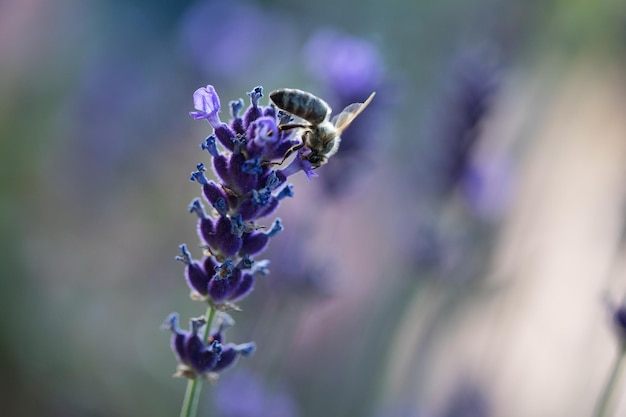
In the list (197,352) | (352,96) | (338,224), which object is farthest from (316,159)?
(338,224)

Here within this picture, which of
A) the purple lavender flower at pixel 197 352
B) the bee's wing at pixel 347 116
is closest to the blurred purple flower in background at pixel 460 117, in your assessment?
the bee's wing at pixel 347 116

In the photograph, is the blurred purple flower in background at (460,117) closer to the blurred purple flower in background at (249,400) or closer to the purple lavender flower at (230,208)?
the blurred purple flower in background at (249,400)

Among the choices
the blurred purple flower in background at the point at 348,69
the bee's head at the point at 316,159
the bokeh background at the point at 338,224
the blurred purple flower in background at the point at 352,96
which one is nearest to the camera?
the bee's head at the point at 316,159

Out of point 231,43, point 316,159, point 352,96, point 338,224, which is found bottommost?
point 316,159

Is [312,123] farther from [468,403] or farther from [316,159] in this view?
[468,403]

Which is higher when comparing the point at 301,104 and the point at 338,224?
the point at 338,224

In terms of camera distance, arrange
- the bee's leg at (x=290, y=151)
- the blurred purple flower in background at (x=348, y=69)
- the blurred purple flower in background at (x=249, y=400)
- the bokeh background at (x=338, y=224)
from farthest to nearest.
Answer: the bokeh background at (x=338, y=224), the blurred purple flower in background at (x=348, y=69), the blurred purple flower in background at (x=249, y=400), the bee's leg at (x=290, y=151)

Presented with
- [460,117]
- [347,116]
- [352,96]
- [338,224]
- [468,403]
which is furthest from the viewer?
[338,224]
